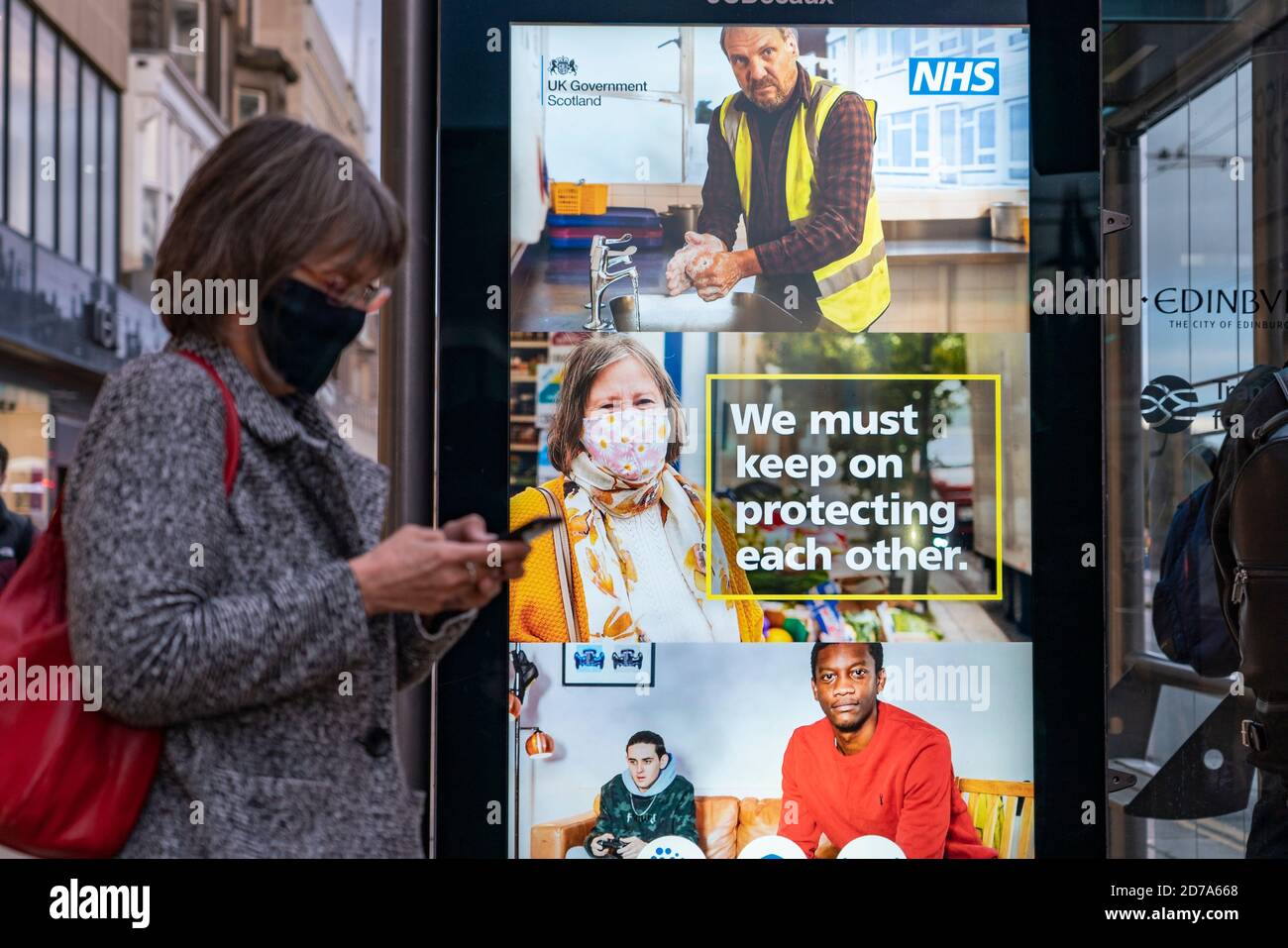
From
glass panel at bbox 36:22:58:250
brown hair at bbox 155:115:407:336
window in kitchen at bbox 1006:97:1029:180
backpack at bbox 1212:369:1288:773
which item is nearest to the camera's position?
brown hair at bbox 155:115:407:336

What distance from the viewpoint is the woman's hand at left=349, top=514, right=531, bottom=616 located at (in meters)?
1.76

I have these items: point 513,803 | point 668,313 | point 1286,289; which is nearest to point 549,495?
point 668,313

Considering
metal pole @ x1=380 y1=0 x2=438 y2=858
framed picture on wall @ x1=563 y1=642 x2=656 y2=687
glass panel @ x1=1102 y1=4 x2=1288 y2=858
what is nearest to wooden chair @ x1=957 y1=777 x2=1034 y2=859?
glass panel @ x1=1102 y1=4 x2=1288 y2=858

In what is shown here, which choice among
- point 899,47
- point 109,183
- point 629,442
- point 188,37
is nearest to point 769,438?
point 629,442

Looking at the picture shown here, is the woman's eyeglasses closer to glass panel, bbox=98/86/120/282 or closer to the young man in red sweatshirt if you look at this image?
the young man in red sweatshirt

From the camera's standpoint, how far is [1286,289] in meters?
3.45

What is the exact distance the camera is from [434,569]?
1.81 meters

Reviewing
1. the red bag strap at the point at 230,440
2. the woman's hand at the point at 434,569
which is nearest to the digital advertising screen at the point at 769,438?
the woman's hand at the point at 434,569

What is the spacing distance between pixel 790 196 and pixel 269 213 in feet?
5.90

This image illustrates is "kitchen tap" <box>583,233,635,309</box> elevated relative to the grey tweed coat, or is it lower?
elevated

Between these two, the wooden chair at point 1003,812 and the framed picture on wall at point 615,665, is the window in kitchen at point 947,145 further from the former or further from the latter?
the wooden chair at point 1003,812

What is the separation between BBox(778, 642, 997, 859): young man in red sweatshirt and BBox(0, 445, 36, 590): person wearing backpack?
2057mm

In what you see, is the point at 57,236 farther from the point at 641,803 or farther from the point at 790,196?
the point at 641,803
